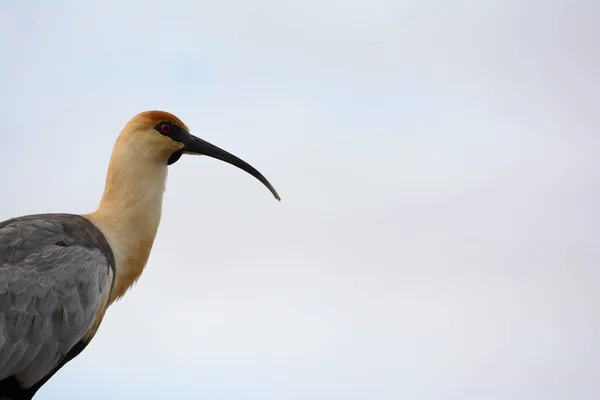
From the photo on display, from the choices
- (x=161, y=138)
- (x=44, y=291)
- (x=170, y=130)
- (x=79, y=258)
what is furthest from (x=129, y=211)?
(x=44, y=291)

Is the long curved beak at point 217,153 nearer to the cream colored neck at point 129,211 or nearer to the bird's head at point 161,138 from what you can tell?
the bird's head at point 161,138

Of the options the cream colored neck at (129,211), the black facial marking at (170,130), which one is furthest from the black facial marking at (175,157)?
the cream colored neck at (129,211)

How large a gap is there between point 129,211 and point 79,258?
1039 millimetres

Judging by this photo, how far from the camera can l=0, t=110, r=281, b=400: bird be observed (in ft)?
52.1

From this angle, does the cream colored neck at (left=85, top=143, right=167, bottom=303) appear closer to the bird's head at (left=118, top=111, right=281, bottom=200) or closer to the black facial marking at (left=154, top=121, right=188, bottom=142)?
the bird's head at (left=118, top=111, right=281, bottom=200)

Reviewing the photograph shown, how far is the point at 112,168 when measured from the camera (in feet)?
56.0

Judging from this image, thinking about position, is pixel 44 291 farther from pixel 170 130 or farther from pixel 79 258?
pixel 170 130

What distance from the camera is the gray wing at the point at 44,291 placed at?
15.8m

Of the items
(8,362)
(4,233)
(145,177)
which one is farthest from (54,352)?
(145,177)

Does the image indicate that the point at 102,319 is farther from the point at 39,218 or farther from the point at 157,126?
the point at 157,126

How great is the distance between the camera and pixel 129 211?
16828mm

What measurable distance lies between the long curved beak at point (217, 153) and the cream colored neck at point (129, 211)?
681mm

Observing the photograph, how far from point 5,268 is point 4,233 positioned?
505 millimetres

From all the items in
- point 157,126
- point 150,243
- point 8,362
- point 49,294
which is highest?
point 157,126
